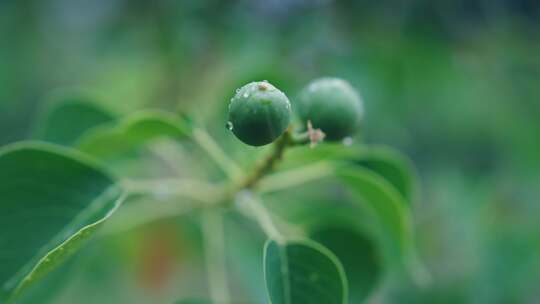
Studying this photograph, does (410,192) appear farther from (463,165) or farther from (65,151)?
(463,165)

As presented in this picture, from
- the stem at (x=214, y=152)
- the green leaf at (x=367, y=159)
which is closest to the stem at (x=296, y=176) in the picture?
the green leaf at (x=367, y=159)

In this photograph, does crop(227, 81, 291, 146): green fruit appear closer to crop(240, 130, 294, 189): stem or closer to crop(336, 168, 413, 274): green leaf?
crop(240, 130, 294, 189): stem

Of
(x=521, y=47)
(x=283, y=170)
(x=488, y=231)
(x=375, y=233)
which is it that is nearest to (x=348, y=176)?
(x=283, y=170)

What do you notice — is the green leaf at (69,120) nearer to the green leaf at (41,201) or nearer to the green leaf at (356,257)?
the green leaf at (41,201)

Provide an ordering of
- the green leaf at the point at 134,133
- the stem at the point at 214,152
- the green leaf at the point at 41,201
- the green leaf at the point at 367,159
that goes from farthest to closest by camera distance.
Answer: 1. the green leaf at the point at 367,159
2. the stem at the point at 214,152
3. the green leaf at the point at 134,133
4. the green leaf at the point at 41,201

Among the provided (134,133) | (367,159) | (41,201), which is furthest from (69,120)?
(367,159)

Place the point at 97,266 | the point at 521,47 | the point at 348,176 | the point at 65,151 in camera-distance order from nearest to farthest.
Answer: the point at 65,151 → the point at 348,176 → the point at 97,266 → the point at 521,47
